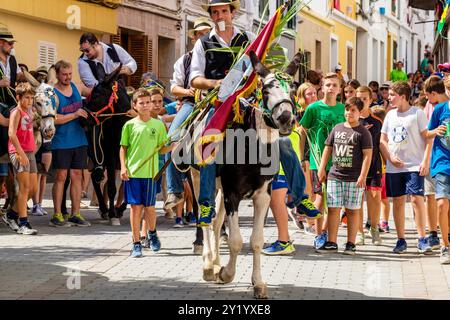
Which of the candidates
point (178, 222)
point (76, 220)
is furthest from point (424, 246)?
point (76, 220)

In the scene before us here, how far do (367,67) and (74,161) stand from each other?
3758cm

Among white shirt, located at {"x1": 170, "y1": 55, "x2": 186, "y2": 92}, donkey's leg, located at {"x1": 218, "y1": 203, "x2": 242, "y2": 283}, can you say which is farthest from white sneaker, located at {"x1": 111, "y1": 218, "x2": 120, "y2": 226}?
donkey's leg, located at {"x1": 218, "y1": 203, "x2": 242, "y2": 283}

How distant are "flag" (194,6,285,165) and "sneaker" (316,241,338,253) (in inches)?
116

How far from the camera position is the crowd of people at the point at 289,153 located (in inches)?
416

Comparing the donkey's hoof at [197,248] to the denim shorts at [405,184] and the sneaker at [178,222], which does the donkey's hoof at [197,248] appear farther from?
the sneaker at [178,222]

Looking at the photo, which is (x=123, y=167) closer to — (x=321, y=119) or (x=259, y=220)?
(x=321, y=119)

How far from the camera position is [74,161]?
14.4 meters

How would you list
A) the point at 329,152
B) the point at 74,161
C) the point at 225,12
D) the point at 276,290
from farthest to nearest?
the point at 74,161 → the point at 329,152 → the point at 225,12 → the point at 276,290

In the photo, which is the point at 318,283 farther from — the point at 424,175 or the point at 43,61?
A: the point at 43,61

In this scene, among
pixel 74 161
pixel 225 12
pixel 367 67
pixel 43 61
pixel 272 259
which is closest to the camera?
pixel 225 12

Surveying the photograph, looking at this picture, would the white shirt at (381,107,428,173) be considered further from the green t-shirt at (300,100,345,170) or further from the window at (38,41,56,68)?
the window at (38,41,56,68)

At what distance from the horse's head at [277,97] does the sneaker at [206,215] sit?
1.20m

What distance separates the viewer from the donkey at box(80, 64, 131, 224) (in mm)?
14594

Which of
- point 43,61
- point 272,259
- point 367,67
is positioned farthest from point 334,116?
point 367,67
